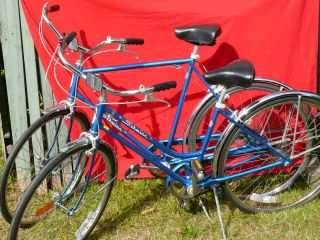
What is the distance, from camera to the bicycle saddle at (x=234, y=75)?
3.05 metres

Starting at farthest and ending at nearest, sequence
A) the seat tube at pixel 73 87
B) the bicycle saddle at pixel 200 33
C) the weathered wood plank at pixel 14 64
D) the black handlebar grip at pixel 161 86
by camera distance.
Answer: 1. the weathered wood plank at pixel 14 64
2. the bicycle saddle at pixel 200 33
3. the seat tube at pixel 73 87
4. the black handlebar grip at pixel 161 86

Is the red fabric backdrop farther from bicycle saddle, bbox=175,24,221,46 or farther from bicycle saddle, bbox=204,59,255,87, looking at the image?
bicycle saddle, bbox=204,59,255,87

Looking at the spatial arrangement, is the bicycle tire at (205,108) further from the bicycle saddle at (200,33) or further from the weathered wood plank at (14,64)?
the weathered wood plank at (14,64)

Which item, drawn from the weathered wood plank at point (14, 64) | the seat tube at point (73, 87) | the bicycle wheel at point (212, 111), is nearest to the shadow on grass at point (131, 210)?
the bicycle wheel at point (212, 111)

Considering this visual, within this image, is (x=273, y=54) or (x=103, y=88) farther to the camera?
(x=273, y=54)

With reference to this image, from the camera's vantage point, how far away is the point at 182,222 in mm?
3756

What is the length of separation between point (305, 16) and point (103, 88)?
1668mm

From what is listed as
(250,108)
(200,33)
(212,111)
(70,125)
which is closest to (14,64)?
(70,125)

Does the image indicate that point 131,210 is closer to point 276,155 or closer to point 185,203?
point 185,203

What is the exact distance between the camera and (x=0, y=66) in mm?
4344

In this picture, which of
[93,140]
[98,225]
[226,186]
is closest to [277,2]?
[226,186]

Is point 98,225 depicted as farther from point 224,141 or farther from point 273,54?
point 273,54

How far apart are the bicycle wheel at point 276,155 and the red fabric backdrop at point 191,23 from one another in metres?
0.30

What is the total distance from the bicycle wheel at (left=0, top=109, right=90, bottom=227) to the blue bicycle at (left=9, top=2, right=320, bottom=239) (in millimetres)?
217
